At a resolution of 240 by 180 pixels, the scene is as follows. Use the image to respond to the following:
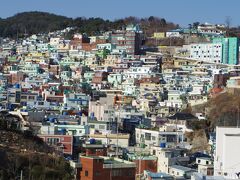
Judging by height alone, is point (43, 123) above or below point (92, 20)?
below

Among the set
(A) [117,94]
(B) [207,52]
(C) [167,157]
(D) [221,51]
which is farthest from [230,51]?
(C) [167,157]

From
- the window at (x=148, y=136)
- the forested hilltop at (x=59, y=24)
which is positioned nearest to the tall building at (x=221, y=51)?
the forested hilltop at (x=59, y=24)

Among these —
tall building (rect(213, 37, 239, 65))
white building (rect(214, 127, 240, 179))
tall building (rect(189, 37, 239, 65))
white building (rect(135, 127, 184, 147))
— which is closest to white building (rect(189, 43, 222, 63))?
tall building (rect(189, 37, 239, 65))

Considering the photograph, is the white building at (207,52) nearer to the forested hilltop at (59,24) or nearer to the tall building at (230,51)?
the tall building at (230,51)

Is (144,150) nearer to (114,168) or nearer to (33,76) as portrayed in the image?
(114,168)

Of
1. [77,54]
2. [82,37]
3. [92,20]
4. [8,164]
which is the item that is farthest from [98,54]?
[8,164]
